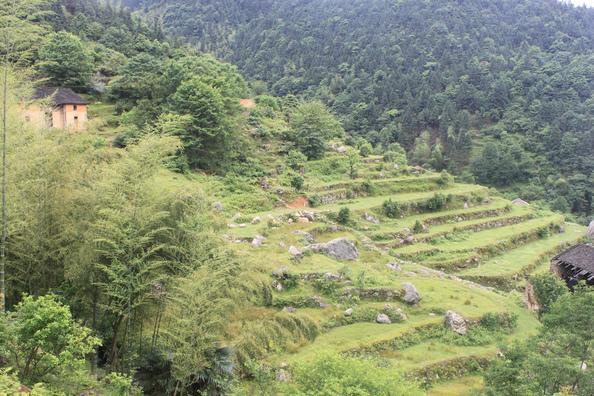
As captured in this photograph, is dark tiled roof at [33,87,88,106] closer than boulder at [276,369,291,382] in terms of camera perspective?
No

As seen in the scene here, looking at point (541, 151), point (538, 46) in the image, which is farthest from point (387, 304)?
point (538, 46)

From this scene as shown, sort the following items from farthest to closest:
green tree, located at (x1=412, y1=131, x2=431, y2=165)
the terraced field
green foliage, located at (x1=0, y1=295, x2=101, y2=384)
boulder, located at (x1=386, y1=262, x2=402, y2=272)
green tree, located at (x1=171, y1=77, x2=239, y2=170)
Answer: green tree, located at (x1=412, y1=131, x2=431, y2=165), green tree, located at (x1=171, y1=77, x2=239, y2=170), boulder, located at (x1=386, y1=262, x2=402, y2=272), the terraced field, green foliage, located at (x1=0, y1=295, x2=101, y2=384)

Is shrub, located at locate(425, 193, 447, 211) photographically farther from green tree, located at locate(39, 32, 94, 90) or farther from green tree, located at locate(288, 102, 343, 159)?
green tree, located at locate(39, 32, 94, 90)

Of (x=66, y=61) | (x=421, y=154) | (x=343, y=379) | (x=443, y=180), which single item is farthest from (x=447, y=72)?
(x=343, y=379)

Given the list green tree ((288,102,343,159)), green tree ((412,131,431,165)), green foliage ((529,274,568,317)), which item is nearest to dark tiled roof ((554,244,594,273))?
green foliage ((529,274,568,317))

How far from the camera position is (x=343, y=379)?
9.49 metres

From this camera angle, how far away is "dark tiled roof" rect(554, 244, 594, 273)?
25.8m

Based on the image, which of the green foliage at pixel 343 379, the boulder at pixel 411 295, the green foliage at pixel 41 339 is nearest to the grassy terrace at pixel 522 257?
the boulder at pixel 411 295

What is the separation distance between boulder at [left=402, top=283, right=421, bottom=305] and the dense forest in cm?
12

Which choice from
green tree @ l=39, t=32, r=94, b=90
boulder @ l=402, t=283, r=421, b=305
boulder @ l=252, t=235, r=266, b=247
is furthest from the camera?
green tree @ l=39, t=32, r=94, b=90

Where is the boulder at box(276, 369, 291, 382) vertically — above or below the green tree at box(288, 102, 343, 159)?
below

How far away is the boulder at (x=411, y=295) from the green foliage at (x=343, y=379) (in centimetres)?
985

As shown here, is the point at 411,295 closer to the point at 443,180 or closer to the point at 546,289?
the point at 546,289

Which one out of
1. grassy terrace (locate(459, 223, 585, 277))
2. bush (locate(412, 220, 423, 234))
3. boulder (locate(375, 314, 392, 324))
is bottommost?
grassy terrace (locate(459, 223, 585, 277))
